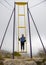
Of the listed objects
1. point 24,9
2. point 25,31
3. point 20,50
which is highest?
point 24,9

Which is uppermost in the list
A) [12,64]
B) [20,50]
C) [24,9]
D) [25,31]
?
[24,9]

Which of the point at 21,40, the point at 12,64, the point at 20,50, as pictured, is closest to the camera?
the point at 12,64

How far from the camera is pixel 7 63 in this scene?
13555 mm

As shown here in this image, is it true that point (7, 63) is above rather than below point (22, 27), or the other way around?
below

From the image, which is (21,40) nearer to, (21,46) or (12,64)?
(21,46)

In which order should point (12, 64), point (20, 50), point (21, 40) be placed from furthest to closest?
point (20, 50) → point (21, 40) → point (12, 64)

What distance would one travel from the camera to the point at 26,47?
16828mm

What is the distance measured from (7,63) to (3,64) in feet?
0.90

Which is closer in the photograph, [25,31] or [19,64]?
[19,64]

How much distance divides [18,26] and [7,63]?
143 inches

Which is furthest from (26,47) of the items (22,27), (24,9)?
(24,9)

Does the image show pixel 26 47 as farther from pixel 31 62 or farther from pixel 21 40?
pixel 31 62

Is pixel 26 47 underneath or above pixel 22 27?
underneath

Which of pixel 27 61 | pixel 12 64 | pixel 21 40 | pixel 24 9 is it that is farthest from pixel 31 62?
pixel 24 9
